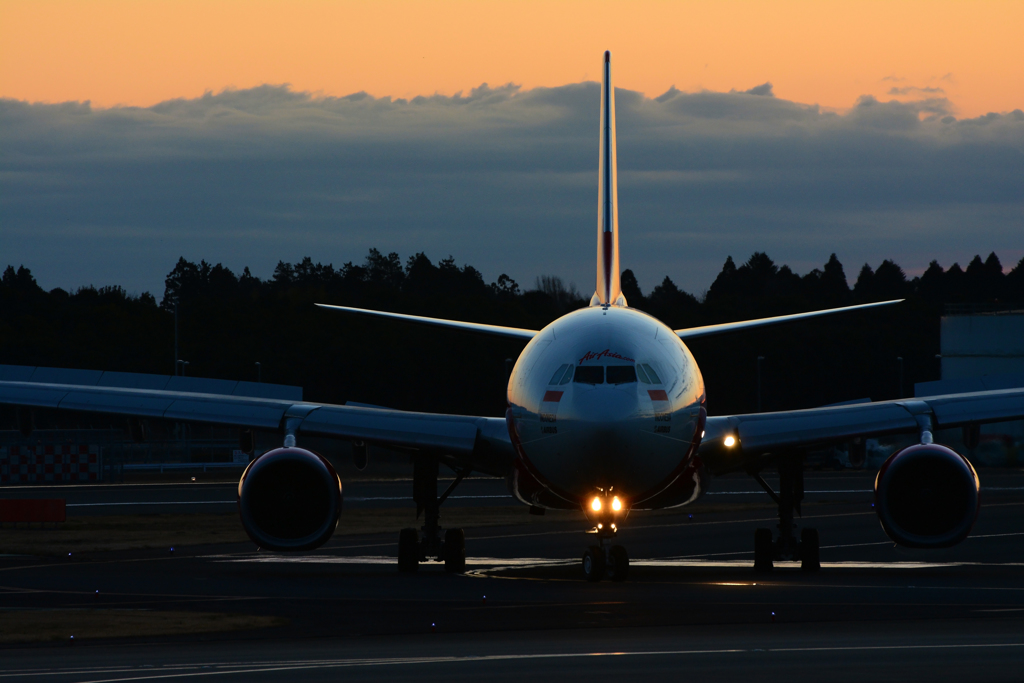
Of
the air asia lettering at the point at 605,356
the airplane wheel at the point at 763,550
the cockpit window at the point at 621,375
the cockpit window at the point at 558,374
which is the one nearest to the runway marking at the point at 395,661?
the cockpit window at the point at 621,375

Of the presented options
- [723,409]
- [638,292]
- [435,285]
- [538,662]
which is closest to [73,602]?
[538,662]

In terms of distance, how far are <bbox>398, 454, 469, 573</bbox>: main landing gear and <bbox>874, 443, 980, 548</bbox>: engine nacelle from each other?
8161 millimetres

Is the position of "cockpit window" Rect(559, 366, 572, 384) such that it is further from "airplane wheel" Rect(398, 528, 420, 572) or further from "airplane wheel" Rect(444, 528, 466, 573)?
"airplane wheel" Rect(398, 528, 420, 572)

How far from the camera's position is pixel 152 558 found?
30031mm

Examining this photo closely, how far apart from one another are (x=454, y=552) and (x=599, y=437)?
682 cm

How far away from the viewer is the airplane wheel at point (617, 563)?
23.8 metres

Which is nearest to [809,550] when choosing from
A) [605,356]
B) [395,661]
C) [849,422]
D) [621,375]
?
[849,422]

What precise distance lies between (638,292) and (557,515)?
93.7m

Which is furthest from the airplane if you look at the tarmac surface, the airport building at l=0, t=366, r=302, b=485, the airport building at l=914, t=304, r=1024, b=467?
the airport building at l=914, t=304, r=1024, b=467

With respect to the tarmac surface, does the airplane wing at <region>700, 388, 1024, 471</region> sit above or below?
above

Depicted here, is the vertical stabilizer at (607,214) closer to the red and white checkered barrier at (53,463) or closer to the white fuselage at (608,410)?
the white fuselage at (608,410)

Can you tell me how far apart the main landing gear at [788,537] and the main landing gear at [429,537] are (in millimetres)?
5754

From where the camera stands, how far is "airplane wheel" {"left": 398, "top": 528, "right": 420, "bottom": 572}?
2659cm

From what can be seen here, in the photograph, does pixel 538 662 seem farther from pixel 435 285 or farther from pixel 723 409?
pixel 435 285
